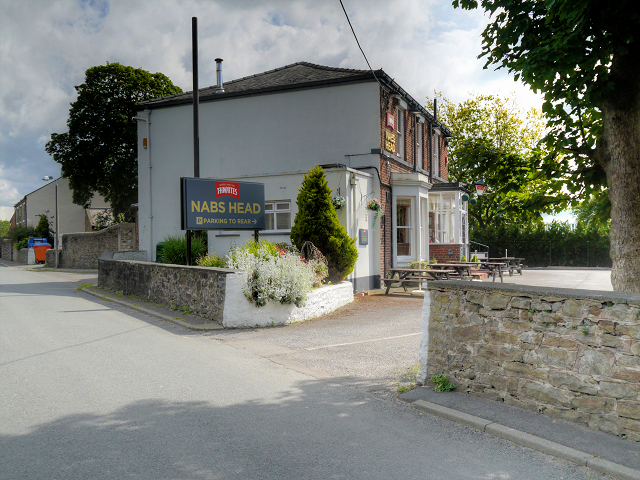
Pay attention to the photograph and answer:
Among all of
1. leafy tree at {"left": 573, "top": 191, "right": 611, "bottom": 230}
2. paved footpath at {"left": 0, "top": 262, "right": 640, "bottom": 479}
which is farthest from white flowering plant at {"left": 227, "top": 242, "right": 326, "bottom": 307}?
leafy tree at {"left": 573, "top": 191, "right": 611, "bottom": 230}

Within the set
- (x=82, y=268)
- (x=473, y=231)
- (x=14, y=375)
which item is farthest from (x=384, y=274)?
(x=82, y=268)

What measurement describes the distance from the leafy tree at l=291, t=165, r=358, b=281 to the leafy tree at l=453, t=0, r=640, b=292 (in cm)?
812

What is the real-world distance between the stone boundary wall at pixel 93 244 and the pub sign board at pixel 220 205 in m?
18.4

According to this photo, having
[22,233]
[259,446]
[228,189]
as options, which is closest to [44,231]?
[22,233]

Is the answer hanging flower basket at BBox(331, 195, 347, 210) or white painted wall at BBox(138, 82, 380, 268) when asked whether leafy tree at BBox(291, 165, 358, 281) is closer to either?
hanging flower basket at BBox(331, 195, 347, 210)

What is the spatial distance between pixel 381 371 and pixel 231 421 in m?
2.63

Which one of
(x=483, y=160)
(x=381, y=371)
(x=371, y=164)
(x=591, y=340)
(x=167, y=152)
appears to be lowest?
(x=381, y=371)

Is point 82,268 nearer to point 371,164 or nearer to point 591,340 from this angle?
point 371,164

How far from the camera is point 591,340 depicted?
4.46 meters

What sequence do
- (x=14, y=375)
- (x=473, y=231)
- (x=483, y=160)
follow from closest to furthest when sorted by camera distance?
(x=14, y=375) → (x=483, y=160) → (x=473, y=231)

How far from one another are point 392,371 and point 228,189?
7.85 meters

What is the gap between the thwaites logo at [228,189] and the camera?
12914 mm

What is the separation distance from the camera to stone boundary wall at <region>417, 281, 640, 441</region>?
427 centimetres

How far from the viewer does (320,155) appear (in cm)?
1881
